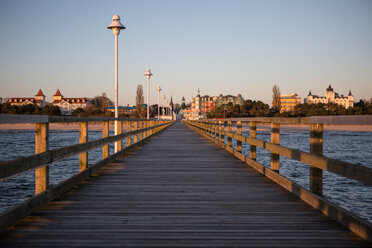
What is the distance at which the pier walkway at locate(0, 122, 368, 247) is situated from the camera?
11.1 feet

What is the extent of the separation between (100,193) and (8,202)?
25.0 feet

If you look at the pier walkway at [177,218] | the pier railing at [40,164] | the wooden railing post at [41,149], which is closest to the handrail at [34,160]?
the pier railing at [40,164]

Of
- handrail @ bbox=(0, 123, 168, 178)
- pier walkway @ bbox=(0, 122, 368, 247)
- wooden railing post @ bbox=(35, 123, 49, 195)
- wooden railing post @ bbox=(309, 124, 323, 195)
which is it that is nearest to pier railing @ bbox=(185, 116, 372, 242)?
wooden railing post @ bbox=(309, 124, 323, 195)

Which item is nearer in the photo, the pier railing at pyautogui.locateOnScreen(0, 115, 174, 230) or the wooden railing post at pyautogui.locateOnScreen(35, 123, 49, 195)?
the pier railing at pyautogui.locateOnScreen(0, 115, 174, 230)

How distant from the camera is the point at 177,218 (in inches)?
163

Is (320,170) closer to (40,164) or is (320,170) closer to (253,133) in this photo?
(40,164)

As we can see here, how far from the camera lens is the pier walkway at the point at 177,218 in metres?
3.38

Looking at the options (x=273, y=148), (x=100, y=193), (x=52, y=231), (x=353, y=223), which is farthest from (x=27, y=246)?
(x=273, y=148)

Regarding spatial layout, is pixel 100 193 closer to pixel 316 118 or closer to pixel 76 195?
pixel 76 195

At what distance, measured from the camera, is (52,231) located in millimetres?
3629

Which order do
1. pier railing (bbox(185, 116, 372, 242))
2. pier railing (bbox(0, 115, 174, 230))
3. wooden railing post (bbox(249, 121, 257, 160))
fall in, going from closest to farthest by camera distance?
pier railing (bbox(185, 116, 372, 242)) → pier railing (bbox(0, 115, 174, 230)) → wooden railing post (bbox(249, 121, 257, 160))

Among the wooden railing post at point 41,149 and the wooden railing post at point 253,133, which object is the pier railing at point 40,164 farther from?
the wooden railing post at point 253,133

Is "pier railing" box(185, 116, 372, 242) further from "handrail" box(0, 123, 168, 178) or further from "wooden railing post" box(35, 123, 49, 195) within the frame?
"wooden railing post" box(35, 123, 49, 195)

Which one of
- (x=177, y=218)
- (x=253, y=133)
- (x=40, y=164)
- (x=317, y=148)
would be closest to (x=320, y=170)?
(x=317, y=148)
